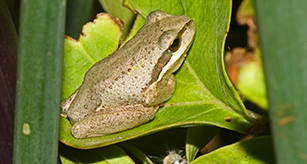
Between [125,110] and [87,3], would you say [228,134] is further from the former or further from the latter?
[87,3]

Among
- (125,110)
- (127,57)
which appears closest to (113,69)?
(127,57)

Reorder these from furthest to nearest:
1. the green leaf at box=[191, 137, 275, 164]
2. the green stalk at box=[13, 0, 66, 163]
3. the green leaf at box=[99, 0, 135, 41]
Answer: the green leaf at box=[99, 0, 135, 41] < the green leaf at box=[191, 137, 275, 164] < the green stalk at box=[13, 0, 66, 163]

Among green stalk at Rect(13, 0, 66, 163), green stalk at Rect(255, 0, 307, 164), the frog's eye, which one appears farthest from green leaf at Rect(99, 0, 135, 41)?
green stalk at Rect(255, 0, 307, 164)

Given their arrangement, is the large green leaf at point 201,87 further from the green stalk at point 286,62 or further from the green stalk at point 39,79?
the green stalk at point 286,62

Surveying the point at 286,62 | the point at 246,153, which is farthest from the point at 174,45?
the point at 286,62

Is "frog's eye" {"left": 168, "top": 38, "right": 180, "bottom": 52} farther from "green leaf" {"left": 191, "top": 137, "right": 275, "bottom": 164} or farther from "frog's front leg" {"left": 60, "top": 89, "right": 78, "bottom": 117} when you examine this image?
"green leaf" {"left": 191, "top": 137, "right": 275, "bottom": 164}

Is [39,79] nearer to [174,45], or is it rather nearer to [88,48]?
[88,48]
